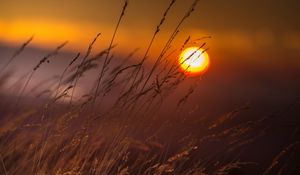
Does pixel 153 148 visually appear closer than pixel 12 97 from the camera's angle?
Yes

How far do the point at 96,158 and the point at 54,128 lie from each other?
0.34 m

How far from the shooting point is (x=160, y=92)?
Result: 2209 millimetres

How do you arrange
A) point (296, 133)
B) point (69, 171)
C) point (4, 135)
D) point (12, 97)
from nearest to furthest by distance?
1. point (69, 171)
2. point (296, 133)
3. point (4, 135)
4. point (12, 97)

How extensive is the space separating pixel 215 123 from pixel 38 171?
0.78 metres

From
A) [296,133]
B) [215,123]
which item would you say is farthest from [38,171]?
[296,133]

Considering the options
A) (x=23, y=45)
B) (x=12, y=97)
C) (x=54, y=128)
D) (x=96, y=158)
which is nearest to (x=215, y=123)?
(x=96, y=158)

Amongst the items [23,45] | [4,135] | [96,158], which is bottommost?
[96,158]

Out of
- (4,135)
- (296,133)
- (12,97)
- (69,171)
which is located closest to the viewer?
(69,171)

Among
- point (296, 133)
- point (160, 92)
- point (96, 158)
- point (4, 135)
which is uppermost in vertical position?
point (4, 135)

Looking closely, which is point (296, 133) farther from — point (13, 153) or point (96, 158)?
point (13, 153)

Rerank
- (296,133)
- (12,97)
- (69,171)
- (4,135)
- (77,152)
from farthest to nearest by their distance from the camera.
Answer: (12,97)
(4,135)
(296,133)
(77,152)
(69,171)

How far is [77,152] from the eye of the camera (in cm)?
230

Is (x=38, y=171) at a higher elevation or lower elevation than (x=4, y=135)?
lower

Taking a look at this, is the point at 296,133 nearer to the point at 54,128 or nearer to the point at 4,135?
the point at 54,128
